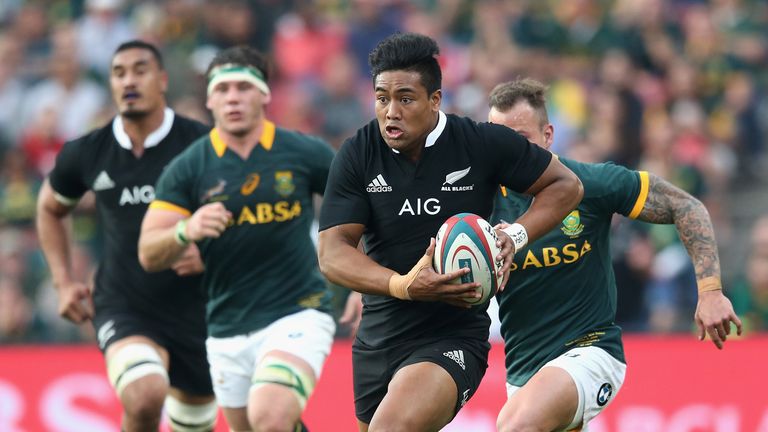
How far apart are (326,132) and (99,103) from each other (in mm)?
2736

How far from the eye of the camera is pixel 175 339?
927 cm

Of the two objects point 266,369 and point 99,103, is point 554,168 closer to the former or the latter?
point 266,369

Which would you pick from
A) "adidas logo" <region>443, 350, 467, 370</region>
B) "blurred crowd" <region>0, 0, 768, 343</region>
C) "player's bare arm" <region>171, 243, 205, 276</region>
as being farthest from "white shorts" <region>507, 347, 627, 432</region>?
"blurred crowd" <region>0, 0, 768, 343</region>

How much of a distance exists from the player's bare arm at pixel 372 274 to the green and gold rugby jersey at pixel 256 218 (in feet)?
6.38

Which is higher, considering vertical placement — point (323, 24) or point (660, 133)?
point (323, 24)

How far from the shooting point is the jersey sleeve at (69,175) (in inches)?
365

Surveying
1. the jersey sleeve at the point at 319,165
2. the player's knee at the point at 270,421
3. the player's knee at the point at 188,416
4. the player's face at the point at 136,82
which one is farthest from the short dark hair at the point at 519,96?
the player's knee at the point at 188,416

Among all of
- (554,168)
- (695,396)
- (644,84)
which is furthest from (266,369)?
(644,84)

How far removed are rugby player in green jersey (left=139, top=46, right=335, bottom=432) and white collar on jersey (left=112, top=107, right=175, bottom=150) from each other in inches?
25.3

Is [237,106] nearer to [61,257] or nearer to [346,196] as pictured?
[61,257]

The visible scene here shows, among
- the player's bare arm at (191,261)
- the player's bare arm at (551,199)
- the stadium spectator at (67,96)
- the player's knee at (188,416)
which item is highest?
the stadium spectator at (67,96)

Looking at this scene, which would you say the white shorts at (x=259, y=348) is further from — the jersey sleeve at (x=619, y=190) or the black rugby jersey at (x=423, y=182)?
the jersey sleeve at (x=619, y=190)

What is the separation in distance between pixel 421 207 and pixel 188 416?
3.63 meters

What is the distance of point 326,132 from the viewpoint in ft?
48.4
